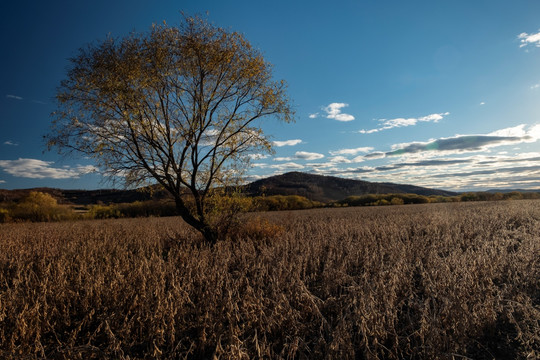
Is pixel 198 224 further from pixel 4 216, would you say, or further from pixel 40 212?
pixel 4 216

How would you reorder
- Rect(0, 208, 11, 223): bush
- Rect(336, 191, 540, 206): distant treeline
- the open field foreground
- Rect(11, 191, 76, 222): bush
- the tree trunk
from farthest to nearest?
Rect(336, 191, 540, 206): distant treeline < Rect(11, 191, 76, 222): bush < Rect(0, 208, 11, 223): bush < the tree trunk < the open field foreground

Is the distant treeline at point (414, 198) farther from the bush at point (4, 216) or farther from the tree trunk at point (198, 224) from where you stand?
the tree trunk at point (198, 224)

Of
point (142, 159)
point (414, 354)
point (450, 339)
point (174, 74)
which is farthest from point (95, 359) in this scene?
point (174, 74)

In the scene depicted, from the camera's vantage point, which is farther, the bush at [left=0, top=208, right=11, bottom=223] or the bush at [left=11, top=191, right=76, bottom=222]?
the bush at [left=11, top=191, right=76, bottom=222]

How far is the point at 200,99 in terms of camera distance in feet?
30.3

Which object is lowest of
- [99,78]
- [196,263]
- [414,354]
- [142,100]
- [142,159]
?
[414,354]

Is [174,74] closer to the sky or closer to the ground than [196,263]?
closer to the sky

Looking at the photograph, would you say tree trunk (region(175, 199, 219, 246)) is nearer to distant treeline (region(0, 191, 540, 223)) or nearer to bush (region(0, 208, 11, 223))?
distant treeline (region(0, 191, 540, 223))

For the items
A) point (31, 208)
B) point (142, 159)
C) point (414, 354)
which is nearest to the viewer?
point (414, 354)

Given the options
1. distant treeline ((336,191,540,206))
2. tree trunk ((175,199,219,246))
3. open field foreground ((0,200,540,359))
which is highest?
tree trunk ((175,199,219,246))

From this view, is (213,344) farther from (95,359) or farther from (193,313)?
(95,359)

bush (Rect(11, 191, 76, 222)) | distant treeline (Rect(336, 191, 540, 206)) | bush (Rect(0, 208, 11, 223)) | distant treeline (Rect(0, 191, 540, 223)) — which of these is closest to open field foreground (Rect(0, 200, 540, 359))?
distant treeline (Rect(0, 191, 540, 223))

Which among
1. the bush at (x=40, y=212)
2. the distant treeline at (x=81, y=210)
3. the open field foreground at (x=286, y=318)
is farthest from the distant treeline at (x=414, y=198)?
the open field foreground at (x=286, y=318)

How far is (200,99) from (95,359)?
24.3ft
